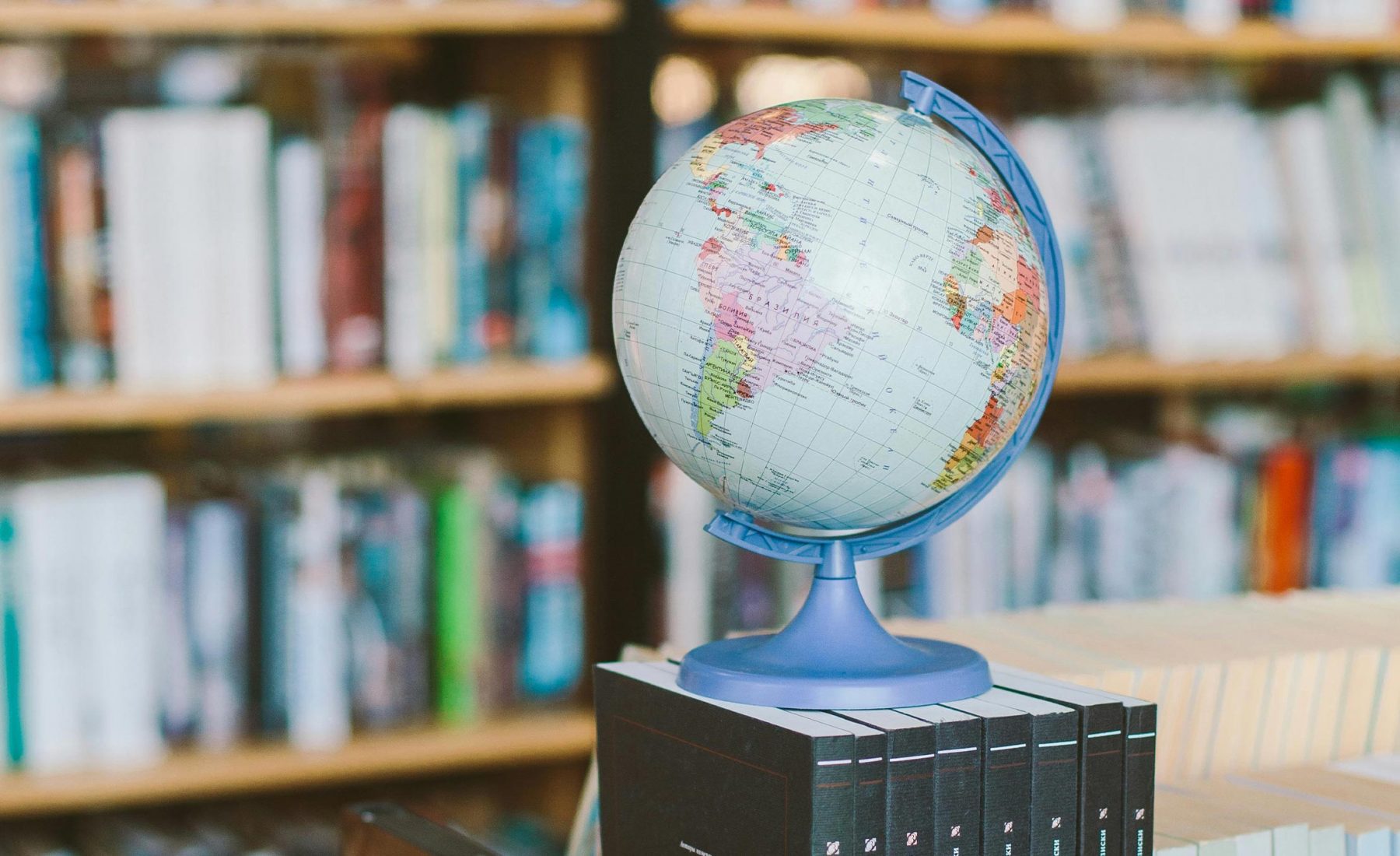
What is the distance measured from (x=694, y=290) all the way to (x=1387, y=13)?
1.79 metres

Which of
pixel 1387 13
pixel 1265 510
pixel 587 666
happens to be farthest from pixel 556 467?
pixel 1387 13

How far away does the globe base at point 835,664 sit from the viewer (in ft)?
2.78

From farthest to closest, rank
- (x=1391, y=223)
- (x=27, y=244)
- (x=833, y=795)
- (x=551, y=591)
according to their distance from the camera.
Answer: (x=1391, y=223) → (x=551, y=591) → (x=27, y=244) → (x=833, y=795)

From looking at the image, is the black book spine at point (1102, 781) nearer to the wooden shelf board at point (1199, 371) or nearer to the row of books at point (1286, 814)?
the row of books at point (1286, 814)

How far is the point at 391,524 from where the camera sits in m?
1.85

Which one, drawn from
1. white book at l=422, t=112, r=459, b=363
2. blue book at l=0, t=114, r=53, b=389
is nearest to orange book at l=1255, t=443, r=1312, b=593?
white book at l=422, t=112, r=459, b=363

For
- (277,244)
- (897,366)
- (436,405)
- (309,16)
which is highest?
(309,16)

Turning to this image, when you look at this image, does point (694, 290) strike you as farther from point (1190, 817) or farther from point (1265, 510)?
point (1265, 510)

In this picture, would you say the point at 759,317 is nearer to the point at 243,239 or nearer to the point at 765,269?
the point at 765,269

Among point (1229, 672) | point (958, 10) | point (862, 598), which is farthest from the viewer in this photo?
point (958, 10)

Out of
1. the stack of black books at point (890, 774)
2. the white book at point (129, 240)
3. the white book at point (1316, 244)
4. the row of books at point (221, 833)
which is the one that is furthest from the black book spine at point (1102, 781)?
the white book at point (1316, 244)

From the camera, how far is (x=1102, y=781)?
875mm

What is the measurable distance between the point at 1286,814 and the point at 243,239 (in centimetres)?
129

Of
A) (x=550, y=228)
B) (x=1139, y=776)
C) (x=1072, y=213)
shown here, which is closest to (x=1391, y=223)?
(x=1072, y=213)
